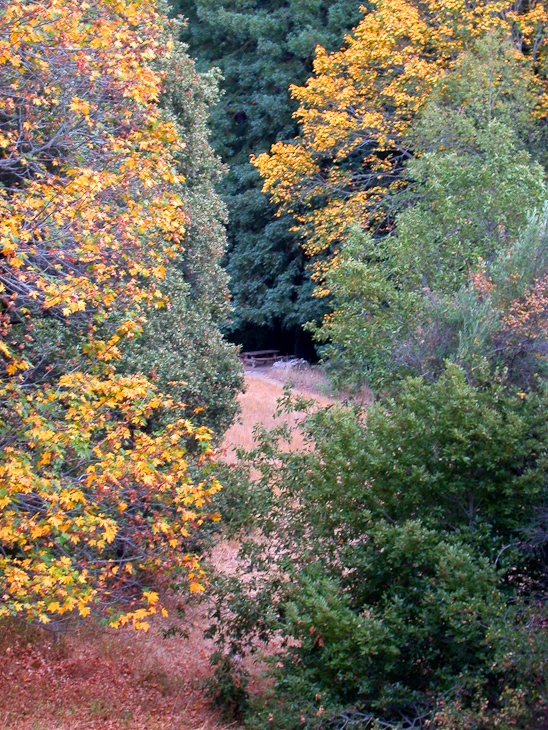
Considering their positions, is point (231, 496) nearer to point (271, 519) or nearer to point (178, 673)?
point (271, 519)

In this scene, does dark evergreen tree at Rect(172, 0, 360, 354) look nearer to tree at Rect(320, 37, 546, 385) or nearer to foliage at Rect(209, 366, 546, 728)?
tree at Rect(320, 37, 546, 385)

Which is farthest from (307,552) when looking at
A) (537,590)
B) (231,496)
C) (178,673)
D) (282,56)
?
(282,56)

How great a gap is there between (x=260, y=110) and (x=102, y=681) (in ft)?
80.1

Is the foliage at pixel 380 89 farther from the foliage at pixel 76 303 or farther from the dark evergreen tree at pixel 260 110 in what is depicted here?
the foliage at pixel 76 303

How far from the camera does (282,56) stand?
92.5 feet

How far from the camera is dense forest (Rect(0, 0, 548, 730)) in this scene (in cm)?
559

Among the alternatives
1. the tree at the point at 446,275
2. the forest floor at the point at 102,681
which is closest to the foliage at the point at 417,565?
the tree at the point at 446,275

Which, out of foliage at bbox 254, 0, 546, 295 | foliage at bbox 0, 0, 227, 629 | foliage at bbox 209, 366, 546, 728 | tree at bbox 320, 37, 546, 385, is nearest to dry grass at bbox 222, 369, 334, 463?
foliage at bbox 254, 0, 546, 295

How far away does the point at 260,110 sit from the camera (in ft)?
94.5

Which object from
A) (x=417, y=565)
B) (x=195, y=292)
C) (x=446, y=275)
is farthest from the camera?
(x=195, y=292)

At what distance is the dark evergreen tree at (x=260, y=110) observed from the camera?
27281 millimetres

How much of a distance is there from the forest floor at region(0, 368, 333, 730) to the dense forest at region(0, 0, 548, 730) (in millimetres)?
281

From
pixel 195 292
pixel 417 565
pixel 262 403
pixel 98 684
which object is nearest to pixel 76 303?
pixel 417 565

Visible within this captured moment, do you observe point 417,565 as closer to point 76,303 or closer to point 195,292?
point 76,303
